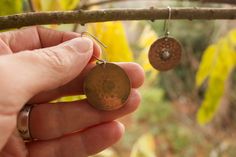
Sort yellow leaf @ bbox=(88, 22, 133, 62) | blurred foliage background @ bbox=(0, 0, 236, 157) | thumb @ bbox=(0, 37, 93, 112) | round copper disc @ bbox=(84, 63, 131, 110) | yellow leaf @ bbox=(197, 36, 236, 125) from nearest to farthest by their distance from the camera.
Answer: thumb @ bbox=(0, 37, 93, 112), round copper disc @ bbox=(84, 63, 131, 110), yellow leaf @ bbox=(88, 22, 133, 62), yellow leaf @ bbox=(197, 36, 236, 125), blurred foliage background @ bbox=(0, 0, 236, 157)

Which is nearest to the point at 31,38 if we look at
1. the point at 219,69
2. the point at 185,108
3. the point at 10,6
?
the point at 10,6

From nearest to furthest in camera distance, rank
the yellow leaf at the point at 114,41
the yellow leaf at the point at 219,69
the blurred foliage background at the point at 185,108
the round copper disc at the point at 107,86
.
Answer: the round copper disc at the point at 107,86
the yellow leaf at the point at 114,41
the yellow leaf at the point at 219,69
the blurred foliage background at the point at 185,108

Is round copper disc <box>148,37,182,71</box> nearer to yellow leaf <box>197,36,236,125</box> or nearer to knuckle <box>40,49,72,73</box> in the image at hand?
knuckle <box>40,49,72,73</box>

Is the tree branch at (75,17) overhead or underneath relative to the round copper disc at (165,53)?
overhead

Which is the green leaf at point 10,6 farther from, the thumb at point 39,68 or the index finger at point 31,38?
the thumb at point 39,68

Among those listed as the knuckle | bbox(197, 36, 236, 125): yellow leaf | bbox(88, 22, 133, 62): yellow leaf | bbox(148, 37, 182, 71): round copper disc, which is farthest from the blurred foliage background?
the knuckle

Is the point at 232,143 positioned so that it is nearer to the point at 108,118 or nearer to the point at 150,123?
the point at 150,123

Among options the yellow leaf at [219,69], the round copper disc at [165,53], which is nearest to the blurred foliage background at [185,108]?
the yellow leaf at [219,69]
